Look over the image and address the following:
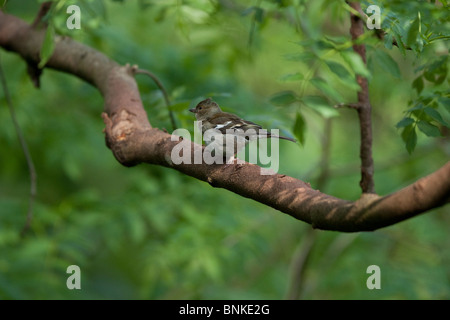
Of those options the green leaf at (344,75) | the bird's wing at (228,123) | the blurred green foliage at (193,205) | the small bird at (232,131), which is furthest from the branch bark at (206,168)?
the green leaf at (344,75)

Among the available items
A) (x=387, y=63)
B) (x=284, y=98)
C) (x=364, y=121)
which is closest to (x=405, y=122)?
(x=364, y=121)

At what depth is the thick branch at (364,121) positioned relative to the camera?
2.30 metres

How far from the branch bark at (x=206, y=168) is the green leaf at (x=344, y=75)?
640 millimetres

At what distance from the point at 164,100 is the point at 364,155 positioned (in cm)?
151

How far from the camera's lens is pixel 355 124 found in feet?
25.9

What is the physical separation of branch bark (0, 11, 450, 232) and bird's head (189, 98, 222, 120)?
1.40 ft

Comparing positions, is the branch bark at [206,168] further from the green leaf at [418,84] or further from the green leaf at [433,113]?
the green leaf at [418,84]

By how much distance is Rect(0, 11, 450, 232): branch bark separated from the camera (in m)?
1.53

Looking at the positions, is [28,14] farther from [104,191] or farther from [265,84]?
[265,84]

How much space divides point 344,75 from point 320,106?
30 cm
